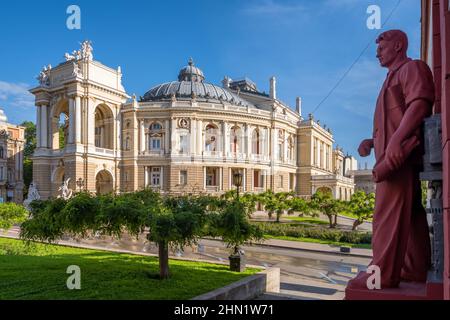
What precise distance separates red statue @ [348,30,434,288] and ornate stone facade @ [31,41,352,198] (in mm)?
42135

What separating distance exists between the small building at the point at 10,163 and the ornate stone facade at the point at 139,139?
18.0 m

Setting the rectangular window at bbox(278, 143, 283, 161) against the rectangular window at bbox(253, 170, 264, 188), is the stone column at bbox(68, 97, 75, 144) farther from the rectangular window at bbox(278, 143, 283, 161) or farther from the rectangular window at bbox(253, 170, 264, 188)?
the rectangular window at bbox(278, 143, 283, 161)

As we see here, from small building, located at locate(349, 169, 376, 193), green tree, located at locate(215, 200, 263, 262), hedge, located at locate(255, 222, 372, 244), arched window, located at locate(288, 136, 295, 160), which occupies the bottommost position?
Answer: hedge, located at locate(255, 222, 372, 244)

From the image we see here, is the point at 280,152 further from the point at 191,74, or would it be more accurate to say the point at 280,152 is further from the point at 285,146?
the point at 191,74

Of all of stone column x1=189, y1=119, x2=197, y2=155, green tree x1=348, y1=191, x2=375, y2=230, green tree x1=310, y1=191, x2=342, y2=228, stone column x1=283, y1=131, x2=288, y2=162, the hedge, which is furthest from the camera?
stone column x1=283, y1=131, x2=288, y2=162

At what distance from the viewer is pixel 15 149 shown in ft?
218

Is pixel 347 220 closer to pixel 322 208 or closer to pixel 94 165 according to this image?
pixel 322 208

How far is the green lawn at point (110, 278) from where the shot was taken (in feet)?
28.6

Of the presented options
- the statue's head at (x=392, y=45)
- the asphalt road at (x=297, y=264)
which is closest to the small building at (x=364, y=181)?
the asphalt road at (x=297, y=264)

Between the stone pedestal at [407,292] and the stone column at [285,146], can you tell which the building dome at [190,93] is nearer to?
the stone column at [285,146]

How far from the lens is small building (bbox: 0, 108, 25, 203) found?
64062 millimetres

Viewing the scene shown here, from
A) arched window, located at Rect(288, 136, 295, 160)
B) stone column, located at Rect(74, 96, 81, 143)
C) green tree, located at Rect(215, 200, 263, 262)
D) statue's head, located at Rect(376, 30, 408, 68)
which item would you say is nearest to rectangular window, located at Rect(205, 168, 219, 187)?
arched window, located at Rect(288, 136, 295, 160)
